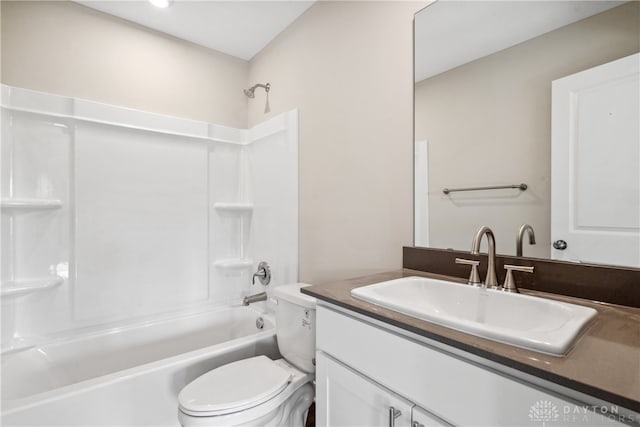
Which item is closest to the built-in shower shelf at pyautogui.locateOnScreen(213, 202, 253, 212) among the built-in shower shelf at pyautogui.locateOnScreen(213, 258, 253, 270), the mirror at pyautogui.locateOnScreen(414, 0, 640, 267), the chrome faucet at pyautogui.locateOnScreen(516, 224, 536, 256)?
the built-in shower shelf at pyautogui.locateOnScreen(213, 258, 253, 270)

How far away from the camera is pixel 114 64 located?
2.01 m

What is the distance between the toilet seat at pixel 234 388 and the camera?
1107mm

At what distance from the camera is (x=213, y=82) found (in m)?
2.46

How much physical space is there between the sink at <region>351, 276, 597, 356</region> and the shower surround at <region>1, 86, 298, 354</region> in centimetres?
108

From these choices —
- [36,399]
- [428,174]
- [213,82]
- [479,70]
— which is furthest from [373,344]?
[213,82]

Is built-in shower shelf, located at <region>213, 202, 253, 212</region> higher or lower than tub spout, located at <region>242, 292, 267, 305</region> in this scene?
higher

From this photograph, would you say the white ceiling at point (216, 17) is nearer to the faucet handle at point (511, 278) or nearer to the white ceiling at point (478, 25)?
the white ceiling at point (478, 25)

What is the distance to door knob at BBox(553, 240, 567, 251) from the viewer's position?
979 mm

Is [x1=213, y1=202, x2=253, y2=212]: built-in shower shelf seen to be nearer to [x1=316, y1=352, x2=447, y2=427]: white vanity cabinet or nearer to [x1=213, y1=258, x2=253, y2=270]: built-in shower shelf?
[x1=213, y1=258, x2=253, y2=270]: built-in shower shelf

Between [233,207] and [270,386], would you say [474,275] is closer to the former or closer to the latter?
[270,386]

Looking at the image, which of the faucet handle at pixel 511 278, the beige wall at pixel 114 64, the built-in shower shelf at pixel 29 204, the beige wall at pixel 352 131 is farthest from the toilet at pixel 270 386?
the beige wall at pixel 114 64

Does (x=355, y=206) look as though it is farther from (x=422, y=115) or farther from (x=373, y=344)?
(x=373, y=344)

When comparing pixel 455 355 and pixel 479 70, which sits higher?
pixel 479 70

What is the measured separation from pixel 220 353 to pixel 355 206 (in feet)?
3.52
